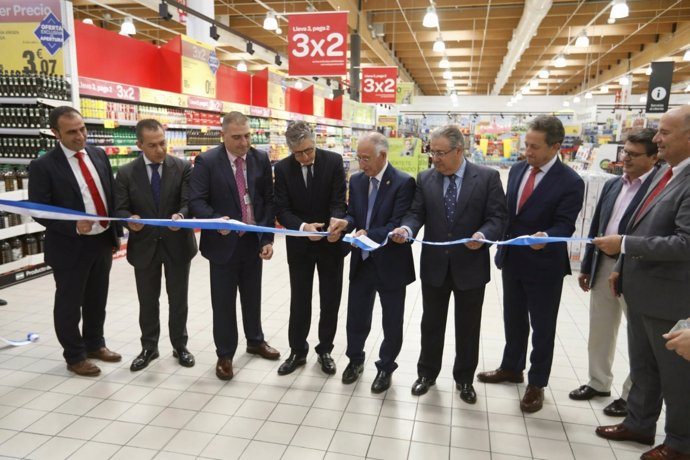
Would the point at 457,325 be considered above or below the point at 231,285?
below

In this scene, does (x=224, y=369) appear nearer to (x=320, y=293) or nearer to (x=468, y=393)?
(x=320, y=293)

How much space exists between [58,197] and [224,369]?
167cm

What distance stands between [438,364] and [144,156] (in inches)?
100

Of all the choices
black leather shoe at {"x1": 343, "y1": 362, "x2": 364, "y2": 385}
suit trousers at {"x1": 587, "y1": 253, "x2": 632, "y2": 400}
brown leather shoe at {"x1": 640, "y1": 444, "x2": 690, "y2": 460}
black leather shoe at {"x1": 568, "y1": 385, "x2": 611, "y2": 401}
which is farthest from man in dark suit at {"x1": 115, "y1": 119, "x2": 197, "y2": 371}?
brown leather shoe at {"x1": 640, "y1": 444, "x2": 690, "y2": 460}

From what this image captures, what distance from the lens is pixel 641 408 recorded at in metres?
2.75

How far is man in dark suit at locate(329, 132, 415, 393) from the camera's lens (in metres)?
3.23

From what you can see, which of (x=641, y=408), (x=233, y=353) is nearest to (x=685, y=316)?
(x=641, y=408)

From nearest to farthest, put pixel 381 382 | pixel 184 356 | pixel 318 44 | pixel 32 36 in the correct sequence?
pixel 381 382, pixel 184 356, pixel 32 36, pixel 318 44

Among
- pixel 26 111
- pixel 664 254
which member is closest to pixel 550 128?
pixel 664 254

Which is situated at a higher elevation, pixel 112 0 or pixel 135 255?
pixel 112 0

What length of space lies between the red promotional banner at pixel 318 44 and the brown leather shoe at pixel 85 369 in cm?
558

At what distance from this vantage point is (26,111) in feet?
19.9

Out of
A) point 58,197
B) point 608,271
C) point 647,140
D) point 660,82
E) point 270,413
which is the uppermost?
point 660,82

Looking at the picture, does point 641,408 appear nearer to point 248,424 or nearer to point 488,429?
point 488,429
